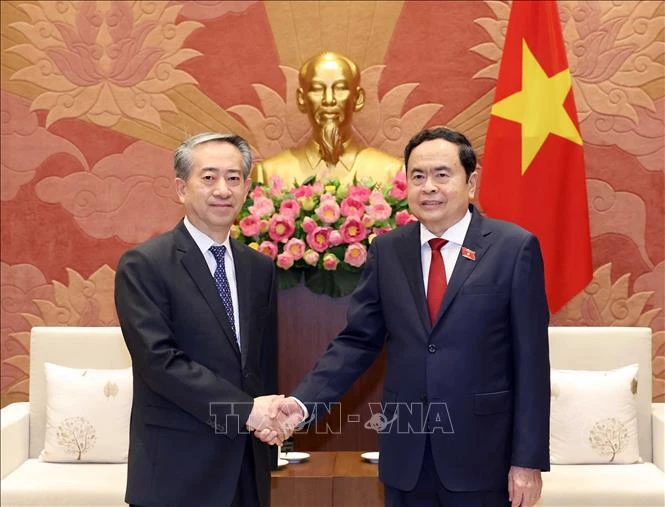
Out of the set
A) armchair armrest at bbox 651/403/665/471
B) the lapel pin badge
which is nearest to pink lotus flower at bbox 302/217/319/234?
the lapel pin badge

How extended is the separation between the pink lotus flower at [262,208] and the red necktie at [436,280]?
46.7 inches

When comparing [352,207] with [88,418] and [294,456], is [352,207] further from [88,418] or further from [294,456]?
[88,418]

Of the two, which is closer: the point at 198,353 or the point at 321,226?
the point at 198,353

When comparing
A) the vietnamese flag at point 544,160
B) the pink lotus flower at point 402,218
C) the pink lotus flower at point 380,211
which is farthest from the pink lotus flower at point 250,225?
the vietnamese flag at point 544,160

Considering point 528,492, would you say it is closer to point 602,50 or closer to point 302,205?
point 302,205

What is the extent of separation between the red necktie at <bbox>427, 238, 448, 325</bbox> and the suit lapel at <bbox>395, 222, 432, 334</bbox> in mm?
24

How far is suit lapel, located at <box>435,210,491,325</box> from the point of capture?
7.71 ft

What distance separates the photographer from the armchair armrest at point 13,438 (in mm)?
3406

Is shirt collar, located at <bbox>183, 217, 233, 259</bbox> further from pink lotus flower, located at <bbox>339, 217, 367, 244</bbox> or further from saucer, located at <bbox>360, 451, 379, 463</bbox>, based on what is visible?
saucer, located at <bbox>360, 451, 379, 463</bbox>

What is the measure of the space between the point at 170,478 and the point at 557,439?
5.85 ft

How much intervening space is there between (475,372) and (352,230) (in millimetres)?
1254

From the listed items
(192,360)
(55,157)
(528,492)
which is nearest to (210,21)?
(55,157)

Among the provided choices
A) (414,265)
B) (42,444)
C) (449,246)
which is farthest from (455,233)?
(42,444)

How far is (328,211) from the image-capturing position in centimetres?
350
